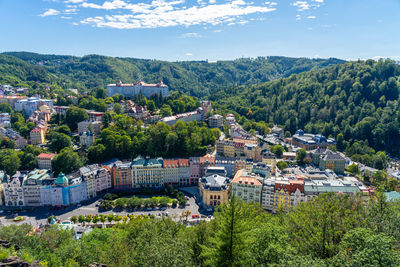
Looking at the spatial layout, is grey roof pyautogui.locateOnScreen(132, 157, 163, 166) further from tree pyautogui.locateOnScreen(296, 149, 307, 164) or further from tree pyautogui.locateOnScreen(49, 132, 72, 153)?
tree pyautogui.locateOnScreen(296, 149, 307, 164)

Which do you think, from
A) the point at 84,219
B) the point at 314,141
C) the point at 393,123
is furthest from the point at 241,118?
the point at 84,219

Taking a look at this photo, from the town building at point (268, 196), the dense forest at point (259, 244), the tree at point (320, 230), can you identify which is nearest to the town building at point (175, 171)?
the town building at point (268, 196)

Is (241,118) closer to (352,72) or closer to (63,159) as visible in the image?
(352,72)

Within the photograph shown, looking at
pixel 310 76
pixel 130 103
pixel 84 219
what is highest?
pixel 310 76

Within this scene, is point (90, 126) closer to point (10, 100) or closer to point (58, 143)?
point (58, 143)

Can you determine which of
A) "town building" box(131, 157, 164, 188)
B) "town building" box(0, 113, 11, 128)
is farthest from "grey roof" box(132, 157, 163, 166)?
"town building" box(0, 113, 11, 128)

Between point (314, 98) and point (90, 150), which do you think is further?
point (314, 98)

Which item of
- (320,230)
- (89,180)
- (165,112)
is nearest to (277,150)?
(165,112)
